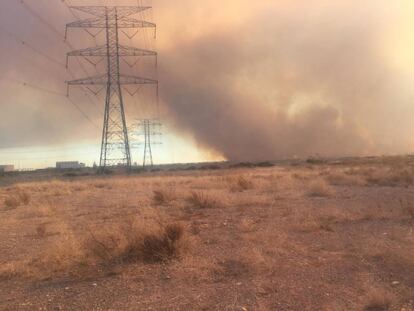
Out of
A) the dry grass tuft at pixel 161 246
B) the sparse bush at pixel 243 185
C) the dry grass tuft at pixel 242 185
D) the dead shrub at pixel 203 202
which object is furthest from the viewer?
the sparse bush at pixel 243 185

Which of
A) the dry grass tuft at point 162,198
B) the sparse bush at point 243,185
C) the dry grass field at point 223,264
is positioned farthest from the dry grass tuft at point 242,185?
the dry grass field at point 223,264

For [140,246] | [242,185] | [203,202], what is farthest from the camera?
[242,185]

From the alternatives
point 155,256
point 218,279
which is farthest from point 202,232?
point 218,279

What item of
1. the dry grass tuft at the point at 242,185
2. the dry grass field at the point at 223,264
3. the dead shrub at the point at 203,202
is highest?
the dry grass tuft at the point at 242,185

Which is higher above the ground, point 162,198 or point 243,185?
point 243,185

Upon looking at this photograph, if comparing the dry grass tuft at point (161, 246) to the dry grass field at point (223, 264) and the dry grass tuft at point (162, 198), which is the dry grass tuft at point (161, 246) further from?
the dry grass tuft at point (162, 198)

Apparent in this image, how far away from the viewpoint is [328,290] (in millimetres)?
11898

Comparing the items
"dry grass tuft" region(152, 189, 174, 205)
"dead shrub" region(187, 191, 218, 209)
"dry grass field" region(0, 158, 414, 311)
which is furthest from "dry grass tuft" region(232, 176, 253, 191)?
"dry grass field" region(0, 158, 414, 311)

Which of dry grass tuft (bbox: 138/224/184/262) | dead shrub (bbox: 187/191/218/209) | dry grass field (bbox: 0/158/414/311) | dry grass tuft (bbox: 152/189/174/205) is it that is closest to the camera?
dry grass field (bbox: 0/158/414/311)

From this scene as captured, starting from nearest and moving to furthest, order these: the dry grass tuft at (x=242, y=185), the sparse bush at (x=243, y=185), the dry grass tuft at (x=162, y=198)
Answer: the dry grass tuft at (x=162, y=198) → the dry grass tuft at (x=242, y=185) → the sparse bush at (x=243, y=185)

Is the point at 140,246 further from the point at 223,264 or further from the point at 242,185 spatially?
the point at 242,185

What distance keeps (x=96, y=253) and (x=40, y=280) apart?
250 cm

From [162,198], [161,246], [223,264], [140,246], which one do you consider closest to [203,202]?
[162,198]

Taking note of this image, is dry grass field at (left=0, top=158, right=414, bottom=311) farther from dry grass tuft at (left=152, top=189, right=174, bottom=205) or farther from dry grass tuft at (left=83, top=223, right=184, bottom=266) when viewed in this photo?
dry grass tuft at (left=152, top=189, right=174, bottom=205)
